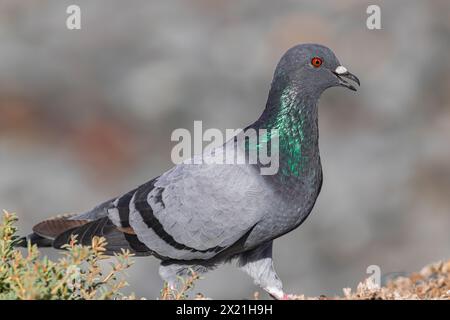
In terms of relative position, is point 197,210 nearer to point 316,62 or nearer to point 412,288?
point 316,62

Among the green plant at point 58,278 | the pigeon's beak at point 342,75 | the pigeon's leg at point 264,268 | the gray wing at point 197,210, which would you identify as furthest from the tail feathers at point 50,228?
the pigeon's beak at point 342,75

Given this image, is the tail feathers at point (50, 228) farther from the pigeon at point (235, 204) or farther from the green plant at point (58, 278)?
the green plant at point (58, 278)

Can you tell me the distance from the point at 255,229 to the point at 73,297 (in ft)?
6.03

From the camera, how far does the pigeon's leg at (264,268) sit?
6262 millimetres

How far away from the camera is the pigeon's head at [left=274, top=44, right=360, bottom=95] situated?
6191 millimetres

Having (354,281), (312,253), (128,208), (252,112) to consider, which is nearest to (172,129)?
(252,112)

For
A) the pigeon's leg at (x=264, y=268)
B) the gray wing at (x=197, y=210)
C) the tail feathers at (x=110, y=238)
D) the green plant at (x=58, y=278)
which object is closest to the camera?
the green plant at (x=58, y=278)

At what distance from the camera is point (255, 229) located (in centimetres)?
585

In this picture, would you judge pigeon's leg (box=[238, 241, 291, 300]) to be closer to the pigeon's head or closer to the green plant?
the pigeon's head

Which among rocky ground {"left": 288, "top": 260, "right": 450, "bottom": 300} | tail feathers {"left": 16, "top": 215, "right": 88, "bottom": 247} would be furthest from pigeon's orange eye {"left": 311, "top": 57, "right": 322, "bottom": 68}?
tail feathers {"left": 16, "top": 215, "right": 88, "bottom": 247}

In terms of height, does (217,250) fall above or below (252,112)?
below

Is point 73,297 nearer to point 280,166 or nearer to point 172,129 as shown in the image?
point 280,166

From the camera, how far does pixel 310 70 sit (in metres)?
6.20

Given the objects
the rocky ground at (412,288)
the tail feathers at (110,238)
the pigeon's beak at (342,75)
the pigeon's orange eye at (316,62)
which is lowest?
the rocky ground at (412,288)
